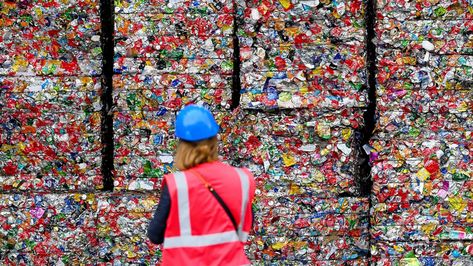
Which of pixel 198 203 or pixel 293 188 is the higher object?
pixel 198 203

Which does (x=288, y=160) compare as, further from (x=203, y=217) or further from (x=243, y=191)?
(x=203, y=217)

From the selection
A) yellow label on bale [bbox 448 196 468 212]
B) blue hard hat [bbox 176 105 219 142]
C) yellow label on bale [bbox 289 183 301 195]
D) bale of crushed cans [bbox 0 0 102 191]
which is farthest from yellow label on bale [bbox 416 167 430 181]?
bale of crushed cans [bbox 0 0 102 191]

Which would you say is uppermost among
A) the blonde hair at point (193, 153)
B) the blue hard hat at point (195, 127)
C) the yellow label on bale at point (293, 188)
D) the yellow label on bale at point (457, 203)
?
the blue hard hat at point (195, 127)

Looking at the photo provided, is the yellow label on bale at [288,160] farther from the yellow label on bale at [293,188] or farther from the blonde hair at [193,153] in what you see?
the blonde hair at [193,153]

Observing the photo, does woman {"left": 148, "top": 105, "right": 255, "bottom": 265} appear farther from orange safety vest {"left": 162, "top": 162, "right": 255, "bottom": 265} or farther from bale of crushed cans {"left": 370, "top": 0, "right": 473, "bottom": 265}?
bale of crushed cans {"left": 370, "top": 0, "right": 473, "bottom": 265}

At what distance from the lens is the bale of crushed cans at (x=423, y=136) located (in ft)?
14.5

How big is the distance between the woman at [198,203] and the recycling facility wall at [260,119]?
4.29 feet

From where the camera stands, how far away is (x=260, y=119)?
14.9 feet

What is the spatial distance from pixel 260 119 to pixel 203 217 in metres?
1.47

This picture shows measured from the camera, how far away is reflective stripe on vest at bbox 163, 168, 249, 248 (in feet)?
10.3

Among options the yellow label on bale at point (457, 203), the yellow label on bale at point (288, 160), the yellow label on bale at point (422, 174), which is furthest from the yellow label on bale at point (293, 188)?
the yellow label on bale at point (457, 203)

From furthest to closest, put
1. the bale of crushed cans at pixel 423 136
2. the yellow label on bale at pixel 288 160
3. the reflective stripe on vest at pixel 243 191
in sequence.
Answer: the yellow label on bale at pixel 288 160 → the bale of crushed cans at pixel 423 136 → the reflective stripe on vest at pixel 243 191

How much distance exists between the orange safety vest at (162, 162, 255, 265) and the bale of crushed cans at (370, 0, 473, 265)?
150cm

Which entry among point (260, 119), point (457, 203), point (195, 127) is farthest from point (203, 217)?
point (457, 203)
